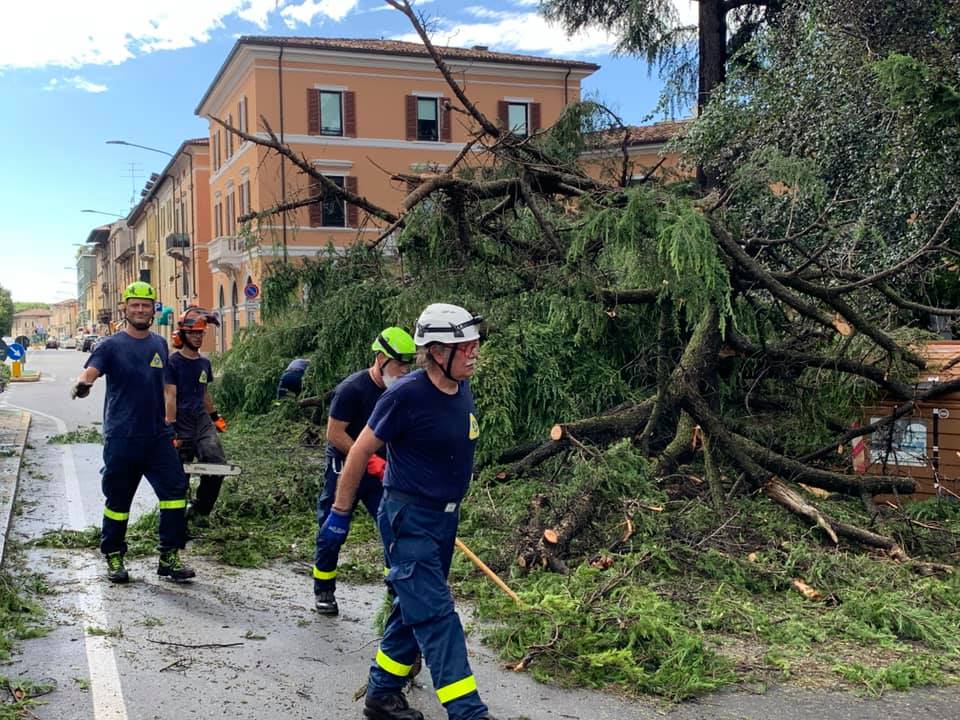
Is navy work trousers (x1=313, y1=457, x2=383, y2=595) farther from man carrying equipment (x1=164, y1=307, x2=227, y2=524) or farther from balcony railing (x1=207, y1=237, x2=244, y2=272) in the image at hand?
balcony railing (x1=207, y1=237, x2=244, y2=272)

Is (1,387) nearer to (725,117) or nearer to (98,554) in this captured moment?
(98,554)

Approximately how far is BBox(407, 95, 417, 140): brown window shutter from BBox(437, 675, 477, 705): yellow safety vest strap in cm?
3416

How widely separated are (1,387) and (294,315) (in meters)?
10.3

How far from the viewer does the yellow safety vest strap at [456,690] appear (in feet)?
11.0

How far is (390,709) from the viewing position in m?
3.68

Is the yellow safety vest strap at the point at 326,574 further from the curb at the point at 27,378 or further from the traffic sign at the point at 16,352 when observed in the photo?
the curb at the point at 27,378

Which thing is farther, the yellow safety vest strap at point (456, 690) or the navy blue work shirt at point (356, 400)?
the navy blue work shirt at point (356, 400)

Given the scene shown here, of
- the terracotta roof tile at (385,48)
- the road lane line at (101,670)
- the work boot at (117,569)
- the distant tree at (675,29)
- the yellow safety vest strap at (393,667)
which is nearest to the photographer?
the yellow safety vest strap at (393,667)

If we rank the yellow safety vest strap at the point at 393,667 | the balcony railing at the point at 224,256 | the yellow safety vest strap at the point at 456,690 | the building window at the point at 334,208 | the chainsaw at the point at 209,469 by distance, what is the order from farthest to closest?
the balcony railing at the point at 224,256 → the building window at the point at 334,208 → the chainsaw at the point at 209,469 → the yellow safety vest strap at the point at 393,667 → the yellow safety vest strap at the point at 456,690

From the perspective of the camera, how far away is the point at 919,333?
26.8 ft

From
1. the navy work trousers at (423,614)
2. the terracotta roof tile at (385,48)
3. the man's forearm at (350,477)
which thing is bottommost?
the navy work trousers at (423,614)

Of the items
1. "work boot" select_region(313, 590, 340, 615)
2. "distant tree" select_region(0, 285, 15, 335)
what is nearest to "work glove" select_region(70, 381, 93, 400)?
"work boot" select_region(313, 590, 340, 615)

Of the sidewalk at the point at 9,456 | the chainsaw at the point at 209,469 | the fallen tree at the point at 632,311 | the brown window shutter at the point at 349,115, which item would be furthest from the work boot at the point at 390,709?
the brown window shutter at the point at 349,115

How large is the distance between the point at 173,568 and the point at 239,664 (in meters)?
1.59
